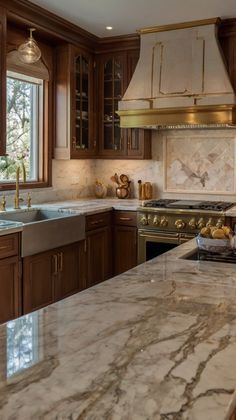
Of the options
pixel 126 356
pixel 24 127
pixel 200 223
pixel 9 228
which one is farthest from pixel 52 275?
pixel 126 356

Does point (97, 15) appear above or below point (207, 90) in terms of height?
above

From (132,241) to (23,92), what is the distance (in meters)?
1.80

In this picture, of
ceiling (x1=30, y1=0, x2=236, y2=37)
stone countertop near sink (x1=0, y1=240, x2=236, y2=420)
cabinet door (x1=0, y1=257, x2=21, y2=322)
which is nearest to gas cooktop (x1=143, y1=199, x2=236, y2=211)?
cabinet door (x1=0, y1=257, x2=21, y2=322)

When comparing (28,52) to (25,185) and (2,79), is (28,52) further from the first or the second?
(25,185)

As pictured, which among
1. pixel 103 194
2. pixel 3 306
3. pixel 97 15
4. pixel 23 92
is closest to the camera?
pixel 3 306

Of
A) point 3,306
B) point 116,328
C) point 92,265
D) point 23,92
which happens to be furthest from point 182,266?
point 23,92

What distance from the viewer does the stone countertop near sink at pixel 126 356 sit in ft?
2.91

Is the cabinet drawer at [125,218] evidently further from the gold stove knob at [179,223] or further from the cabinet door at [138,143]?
the cabinet door at [138,143]

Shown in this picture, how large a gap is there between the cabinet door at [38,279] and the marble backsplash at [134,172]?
3.38ft

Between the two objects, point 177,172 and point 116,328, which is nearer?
point 116,328

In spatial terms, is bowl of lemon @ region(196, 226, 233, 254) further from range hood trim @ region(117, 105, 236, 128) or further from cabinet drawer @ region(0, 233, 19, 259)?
range hood trim @ region(117, 105, 236, 128)

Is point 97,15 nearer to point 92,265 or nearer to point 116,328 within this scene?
point 92,265

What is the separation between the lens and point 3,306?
322 centimetres

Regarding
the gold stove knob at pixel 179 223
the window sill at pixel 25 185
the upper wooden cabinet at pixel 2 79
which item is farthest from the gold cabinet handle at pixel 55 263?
the gold stove knob at pixel 179 223
